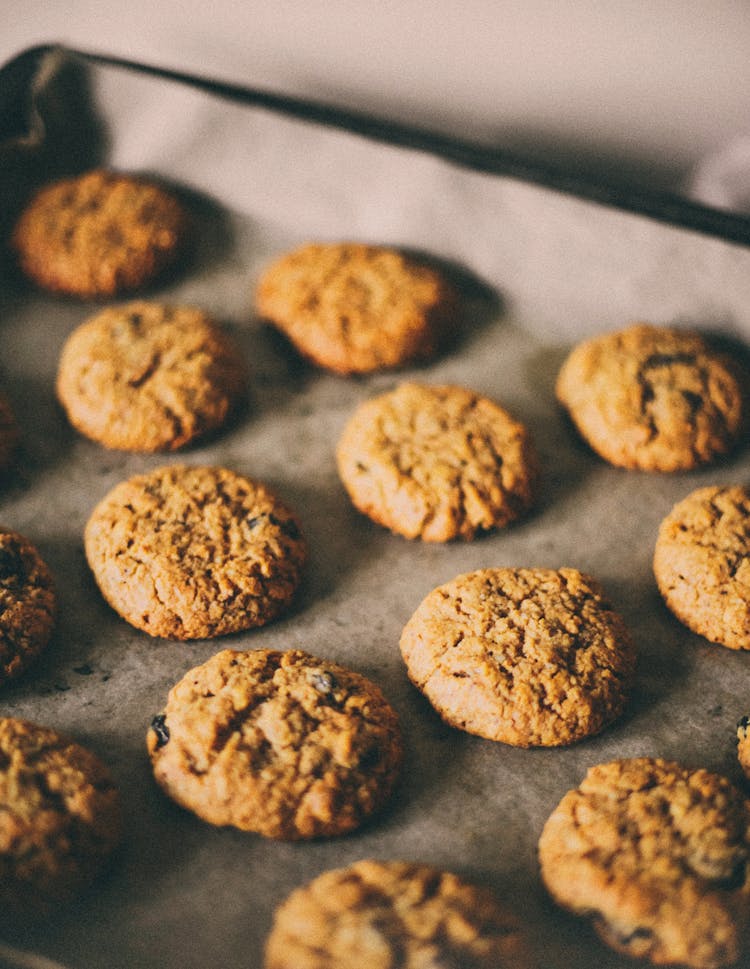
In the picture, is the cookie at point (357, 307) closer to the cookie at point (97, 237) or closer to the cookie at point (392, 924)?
the cookie at point (97, 237)

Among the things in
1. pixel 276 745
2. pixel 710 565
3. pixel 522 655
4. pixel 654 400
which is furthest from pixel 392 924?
pixel 654 400

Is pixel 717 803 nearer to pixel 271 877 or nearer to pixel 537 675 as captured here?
pixel 537 675

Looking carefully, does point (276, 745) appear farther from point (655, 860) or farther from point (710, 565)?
point (710, 565)

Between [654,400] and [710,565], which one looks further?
[654,400]

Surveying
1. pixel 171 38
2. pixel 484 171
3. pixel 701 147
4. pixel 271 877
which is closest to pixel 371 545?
pixel 271 877

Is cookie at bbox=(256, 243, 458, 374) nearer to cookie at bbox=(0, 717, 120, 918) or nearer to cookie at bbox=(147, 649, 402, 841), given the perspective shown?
cookie at bbox=(147, 649, 402, 841)

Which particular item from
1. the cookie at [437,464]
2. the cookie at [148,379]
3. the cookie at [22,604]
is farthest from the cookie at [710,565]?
the cookie at [22,604]
